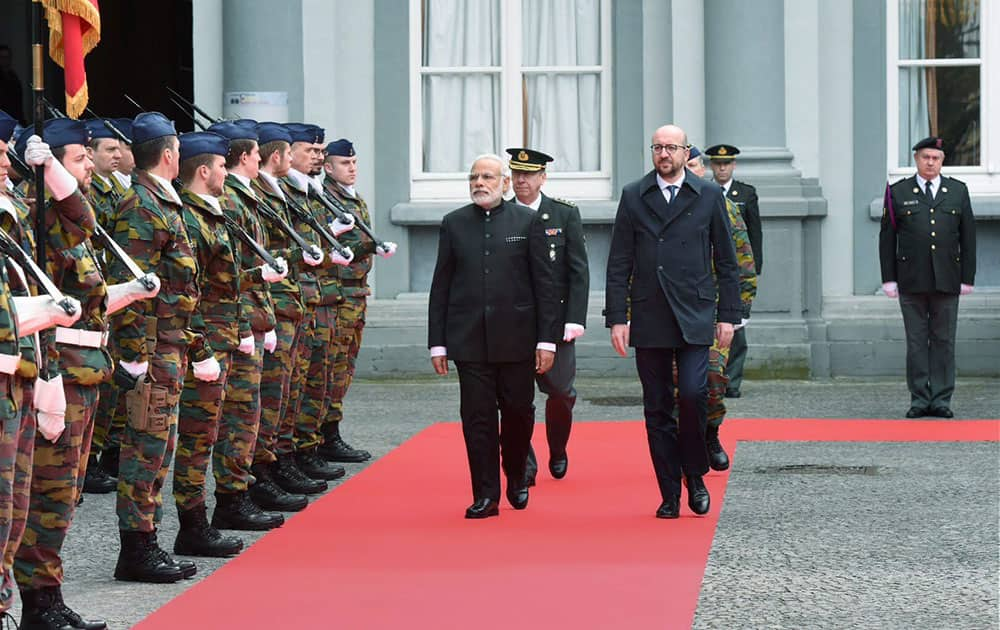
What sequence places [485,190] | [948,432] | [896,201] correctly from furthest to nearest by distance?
[896,201], [948,432], [485,190]

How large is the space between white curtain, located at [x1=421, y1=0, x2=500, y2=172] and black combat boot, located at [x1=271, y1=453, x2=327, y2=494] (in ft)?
23.9

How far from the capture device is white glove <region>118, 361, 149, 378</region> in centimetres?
713

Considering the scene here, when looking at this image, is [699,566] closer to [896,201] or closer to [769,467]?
[769,467]

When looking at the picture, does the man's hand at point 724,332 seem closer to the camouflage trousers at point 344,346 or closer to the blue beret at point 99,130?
the camouflage trousers at point 344,346

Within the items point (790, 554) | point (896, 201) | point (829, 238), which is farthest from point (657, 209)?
point (829, 238)

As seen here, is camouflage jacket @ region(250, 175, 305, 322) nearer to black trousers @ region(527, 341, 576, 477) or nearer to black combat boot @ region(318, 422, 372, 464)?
black trousers @ region(527, 341, 576, 477)

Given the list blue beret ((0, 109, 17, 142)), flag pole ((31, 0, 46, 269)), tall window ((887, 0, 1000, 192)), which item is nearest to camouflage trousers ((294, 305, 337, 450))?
flag pole ((31, 0, 46, 269))

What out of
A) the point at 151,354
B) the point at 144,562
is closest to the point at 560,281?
the point at 151,354

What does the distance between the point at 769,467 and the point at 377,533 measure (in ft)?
9.34

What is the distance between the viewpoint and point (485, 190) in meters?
8.99

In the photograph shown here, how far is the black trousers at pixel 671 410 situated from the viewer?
872 centimetres

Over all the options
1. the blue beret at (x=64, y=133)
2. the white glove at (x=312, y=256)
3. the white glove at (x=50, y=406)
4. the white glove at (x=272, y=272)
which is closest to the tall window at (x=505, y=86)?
the white glove at (x=312, y=256)

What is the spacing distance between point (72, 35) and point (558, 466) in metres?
4.29

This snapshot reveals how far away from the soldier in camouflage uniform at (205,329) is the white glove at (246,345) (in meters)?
0.11
